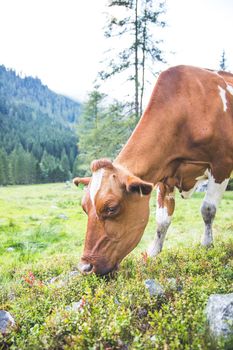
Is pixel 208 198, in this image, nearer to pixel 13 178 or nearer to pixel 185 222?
pixel 185 222

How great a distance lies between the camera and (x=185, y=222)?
10977mm

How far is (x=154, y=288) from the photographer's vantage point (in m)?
3.65

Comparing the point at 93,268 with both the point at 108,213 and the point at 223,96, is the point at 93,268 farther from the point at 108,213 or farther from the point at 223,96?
the point at 223,96

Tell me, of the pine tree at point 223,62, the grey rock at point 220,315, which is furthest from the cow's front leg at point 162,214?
the pine tree at point 223,62

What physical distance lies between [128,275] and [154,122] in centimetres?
218

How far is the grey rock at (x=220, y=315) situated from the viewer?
2.47 meters

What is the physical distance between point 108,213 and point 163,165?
1363mm

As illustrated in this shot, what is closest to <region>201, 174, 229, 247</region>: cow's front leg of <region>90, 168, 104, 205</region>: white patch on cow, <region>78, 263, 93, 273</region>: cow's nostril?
<region>90, 168, 104, 205</region>: white patch on cow

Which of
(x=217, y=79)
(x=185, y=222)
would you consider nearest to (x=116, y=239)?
(x=217, y=79)

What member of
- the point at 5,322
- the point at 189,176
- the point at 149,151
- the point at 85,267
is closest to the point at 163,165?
the point at 149,151

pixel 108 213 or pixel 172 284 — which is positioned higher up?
pixel 108 213

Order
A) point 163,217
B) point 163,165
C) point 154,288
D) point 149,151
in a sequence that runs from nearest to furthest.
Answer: point 154,288 < point 149,151 < point 163,165 < point 163,217

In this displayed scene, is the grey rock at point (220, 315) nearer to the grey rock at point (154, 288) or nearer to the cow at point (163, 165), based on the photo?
the grey rock at point (154, 288)

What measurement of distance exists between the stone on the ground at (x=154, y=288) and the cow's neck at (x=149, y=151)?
139cm
